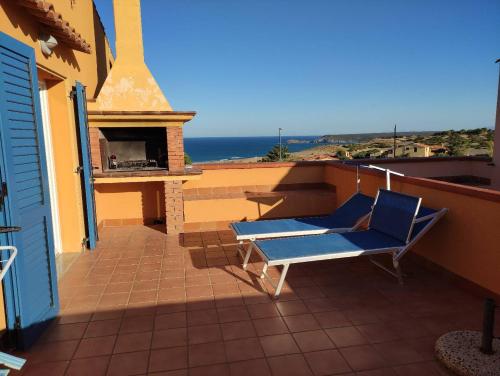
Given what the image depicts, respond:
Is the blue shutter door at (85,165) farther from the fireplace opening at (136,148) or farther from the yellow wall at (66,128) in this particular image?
the fireplace opening at (136,148)

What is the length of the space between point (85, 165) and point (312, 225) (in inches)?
149

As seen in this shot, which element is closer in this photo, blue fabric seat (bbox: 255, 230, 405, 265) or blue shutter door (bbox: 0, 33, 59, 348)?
blue shutter door (bbox: 0, 33, 59, 348)

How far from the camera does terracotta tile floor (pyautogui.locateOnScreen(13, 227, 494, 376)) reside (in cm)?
257

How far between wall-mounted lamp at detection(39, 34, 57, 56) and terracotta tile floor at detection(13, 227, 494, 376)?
9.39 feet

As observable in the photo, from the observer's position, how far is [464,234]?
12.4 feet

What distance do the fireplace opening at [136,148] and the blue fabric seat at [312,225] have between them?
3007 mm

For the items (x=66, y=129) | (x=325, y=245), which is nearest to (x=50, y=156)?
(x=66, y=129)

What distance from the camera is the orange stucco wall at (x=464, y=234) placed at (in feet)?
11.2

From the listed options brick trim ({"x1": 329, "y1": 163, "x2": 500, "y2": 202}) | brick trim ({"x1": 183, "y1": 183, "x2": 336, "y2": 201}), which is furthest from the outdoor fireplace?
brick trim ({"x1": 329, "y1": 163, "x2": 500, "y2": 202})

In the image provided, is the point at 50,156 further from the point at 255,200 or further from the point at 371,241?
the point at 371,241

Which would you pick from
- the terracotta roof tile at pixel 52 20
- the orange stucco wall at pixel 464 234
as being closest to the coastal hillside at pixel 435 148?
the orange stucco wall at pixel 464 234

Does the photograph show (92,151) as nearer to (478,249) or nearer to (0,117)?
(0,117)

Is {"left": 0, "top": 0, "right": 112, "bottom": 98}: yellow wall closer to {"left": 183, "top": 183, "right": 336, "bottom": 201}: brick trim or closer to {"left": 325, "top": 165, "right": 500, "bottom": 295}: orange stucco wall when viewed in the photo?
{"left": 183, "top": 183, "right": 336, "bottom": 201}: brick trim

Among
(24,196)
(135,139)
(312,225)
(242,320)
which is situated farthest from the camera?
(135,139)
